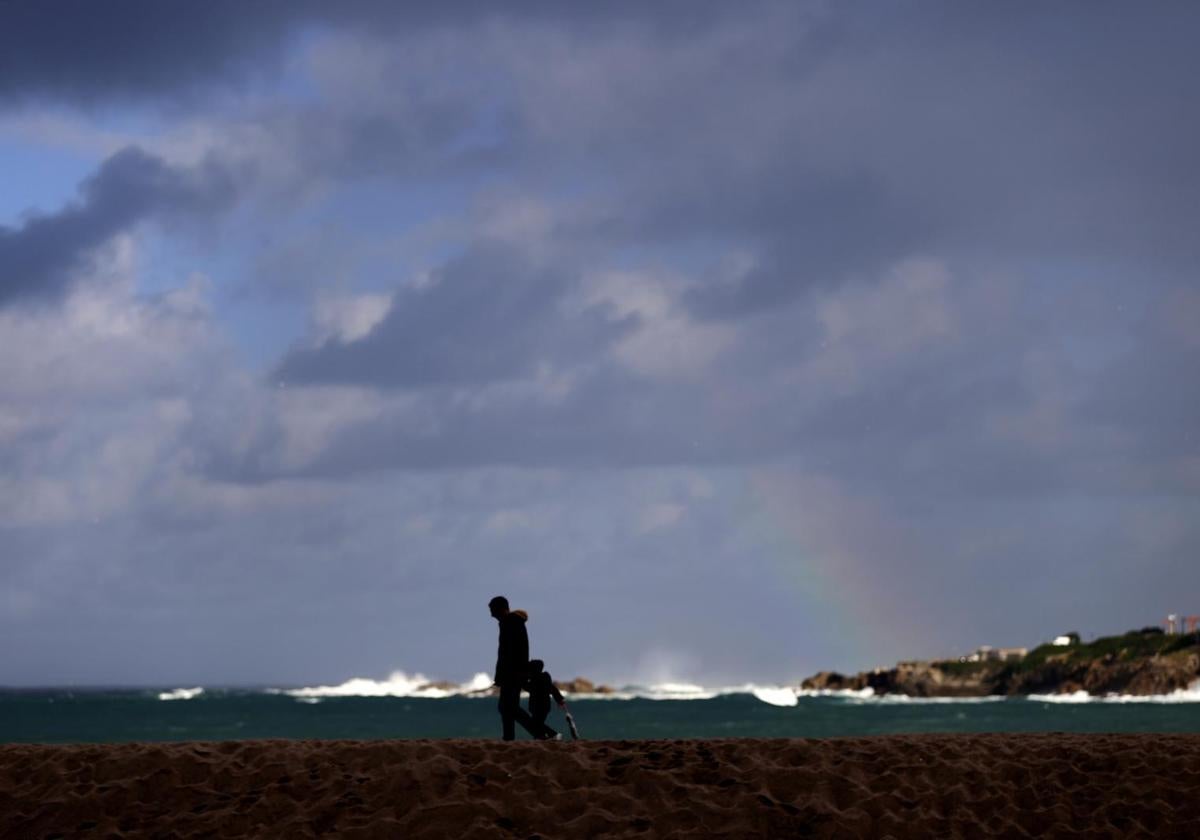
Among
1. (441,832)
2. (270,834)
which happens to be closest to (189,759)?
(270,834)

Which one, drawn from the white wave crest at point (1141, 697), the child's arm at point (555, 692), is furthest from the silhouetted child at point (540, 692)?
the white wave crest at point (1141, 697)

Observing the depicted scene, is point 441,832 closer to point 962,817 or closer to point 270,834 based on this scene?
point 270,834

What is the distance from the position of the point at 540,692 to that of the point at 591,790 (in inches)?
135

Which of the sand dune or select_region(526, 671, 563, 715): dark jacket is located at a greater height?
select_region(526, 671, 563, 715): dark jacket

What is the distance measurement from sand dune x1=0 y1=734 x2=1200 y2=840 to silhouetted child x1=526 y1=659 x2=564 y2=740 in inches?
55.6

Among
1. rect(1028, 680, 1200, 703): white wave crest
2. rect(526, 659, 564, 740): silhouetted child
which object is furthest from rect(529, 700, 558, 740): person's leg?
rect(1028, 680, 1200, 703): white wave crest

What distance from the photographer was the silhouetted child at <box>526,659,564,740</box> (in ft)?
65.1

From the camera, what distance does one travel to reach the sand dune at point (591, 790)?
16.2m

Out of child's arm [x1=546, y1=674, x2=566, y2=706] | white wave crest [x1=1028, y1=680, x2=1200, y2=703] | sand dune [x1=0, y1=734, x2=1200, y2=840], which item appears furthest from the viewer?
white wave crest [x1=1028, y1=680, x2=1200, y2=703]

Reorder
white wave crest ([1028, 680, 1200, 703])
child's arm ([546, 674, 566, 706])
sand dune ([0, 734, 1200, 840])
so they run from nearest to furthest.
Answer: sand dune ([0, 734, 1200, 840])
child's arm ([546, 674, 566, 706])
white wave crest ([1028, 680, 1200, 703])

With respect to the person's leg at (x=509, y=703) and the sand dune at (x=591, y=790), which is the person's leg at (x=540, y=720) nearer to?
the person's leg at (x=509, y=703)

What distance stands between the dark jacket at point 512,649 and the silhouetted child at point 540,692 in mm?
220

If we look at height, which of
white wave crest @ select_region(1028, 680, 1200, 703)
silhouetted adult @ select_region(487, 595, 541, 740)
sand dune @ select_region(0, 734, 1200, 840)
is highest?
silhouetted adult @ select_region(487, 595, 541, 740)

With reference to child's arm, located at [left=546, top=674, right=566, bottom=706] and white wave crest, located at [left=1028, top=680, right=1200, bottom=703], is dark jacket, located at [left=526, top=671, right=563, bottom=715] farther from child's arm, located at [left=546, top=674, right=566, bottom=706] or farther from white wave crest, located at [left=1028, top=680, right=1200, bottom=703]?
white wave crest, located at [left=1028, top=680, right=1200, bottom=703]
